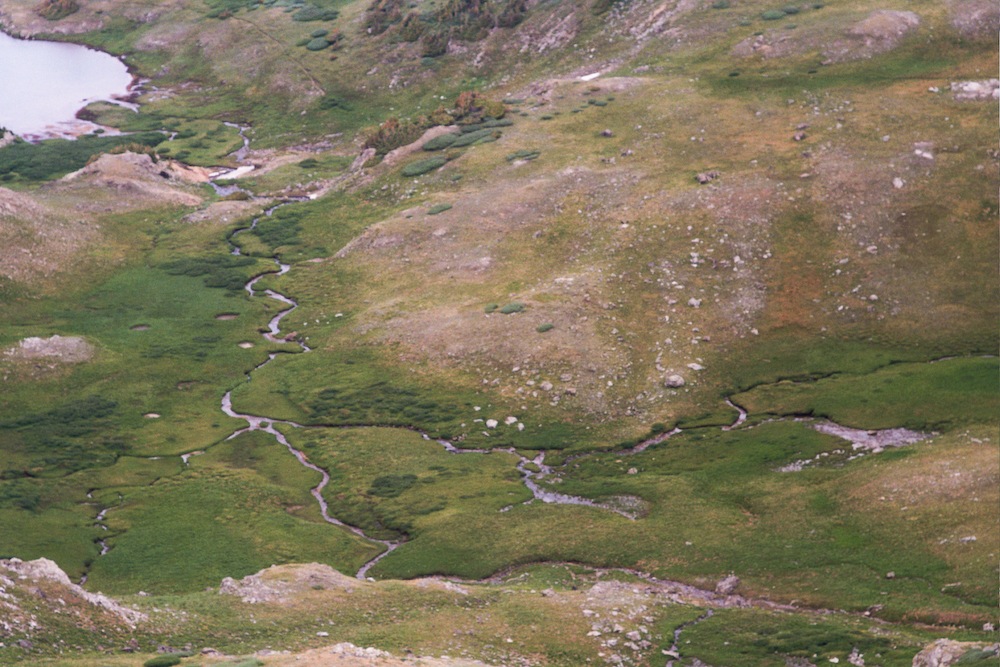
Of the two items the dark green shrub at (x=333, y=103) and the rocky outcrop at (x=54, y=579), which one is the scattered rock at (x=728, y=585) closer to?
the rocky outcrop at (x=54, y=579)

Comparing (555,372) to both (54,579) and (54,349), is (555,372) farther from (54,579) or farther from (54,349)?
(54,579)

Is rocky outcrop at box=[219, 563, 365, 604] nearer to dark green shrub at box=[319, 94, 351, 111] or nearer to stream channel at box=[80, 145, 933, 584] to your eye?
stream channel at box=[80, 145, 933, 584]

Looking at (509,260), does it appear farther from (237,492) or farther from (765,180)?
(237,492)

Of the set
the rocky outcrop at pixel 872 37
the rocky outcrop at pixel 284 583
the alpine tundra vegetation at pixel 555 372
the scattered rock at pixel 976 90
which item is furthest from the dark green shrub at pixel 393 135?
the rocky outcrop at pixel 284 583

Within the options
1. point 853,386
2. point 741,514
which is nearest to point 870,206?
point 853,386

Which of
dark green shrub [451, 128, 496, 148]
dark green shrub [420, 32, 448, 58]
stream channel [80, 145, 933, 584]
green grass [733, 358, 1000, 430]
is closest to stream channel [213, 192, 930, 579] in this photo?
stream channel [80, 145, 933, 584]

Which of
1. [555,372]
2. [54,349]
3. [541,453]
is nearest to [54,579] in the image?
[541,453]
